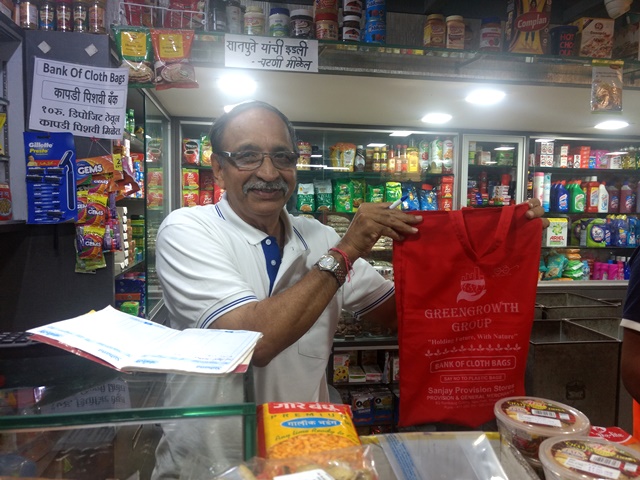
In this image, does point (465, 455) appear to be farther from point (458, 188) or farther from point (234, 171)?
point (458, 188)

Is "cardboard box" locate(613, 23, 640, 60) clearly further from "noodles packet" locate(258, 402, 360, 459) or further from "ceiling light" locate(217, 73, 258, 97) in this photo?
"noodles packet" locate(258, 402, 360, 459)

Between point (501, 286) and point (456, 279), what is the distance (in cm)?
14

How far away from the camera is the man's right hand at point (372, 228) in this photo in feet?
4.36

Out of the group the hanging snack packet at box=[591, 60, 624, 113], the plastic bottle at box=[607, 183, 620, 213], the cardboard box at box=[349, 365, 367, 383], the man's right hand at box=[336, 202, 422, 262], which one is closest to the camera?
the man's right hand at box=[336, 202, 422, 262]

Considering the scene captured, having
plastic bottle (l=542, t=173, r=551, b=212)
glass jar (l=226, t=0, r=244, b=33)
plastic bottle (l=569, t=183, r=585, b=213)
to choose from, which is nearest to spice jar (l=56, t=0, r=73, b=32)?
glass jar (l=226, t=0, r=244, b=33)

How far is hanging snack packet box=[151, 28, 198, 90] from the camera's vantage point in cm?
191

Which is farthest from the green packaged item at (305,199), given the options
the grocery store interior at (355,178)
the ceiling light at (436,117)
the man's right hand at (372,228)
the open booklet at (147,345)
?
the open booklet at (147,345)

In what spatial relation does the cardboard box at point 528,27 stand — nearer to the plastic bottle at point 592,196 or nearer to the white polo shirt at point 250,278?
the white polo shirt at point 250,278

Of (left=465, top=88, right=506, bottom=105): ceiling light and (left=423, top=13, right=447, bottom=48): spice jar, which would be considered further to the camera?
(left=465, top=88, right=506, bottom=105): ceiling light

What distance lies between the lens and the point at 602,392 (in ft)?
5.97

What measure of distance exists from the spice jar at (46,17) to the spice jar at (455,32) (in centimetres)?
178

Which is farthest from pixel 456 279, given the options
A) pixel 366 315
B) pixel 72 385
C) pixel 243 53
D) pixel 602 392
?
pixel 243 53

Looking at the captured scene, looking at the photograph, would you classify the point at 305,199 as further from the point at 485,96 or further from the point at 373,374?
the point at 485,96

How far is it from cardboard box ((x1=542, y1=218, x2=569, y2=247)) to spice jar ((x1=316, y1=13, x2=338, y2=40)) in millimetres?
3169
